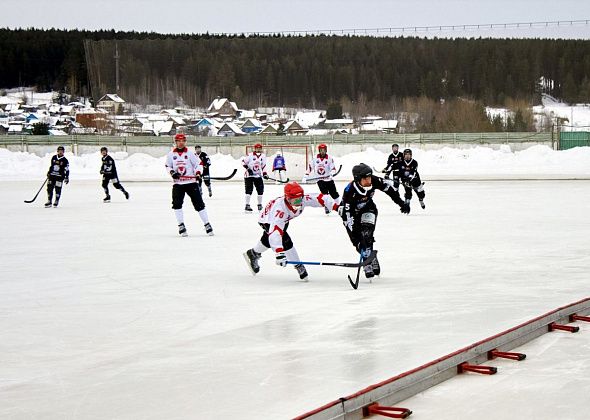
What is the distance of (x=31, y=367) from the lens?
184 inches

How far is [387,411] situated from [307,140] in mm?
37148

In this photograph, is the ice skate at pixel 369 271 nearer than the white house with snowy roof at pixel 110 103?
Yes

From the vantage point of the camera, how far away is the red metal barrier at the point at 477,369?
14.6ft

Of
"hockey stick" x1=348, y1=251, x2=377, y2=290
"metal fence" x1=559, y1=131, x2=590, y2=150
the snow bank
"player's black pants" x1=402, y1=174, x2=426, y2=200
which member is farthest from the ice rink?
"metal fence" x1=559, y1=131, x2=590, y2=150

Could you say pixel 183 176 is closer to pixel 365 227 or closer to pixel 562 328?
pixel 365 227

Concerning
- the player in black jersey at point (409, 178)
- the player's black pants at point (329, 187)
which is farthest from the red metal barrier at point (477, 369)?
the player's black pants at point (329, 187)

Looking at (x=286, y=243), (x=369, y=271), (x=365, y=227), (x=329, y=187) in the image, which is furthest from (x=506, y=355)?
(x=329, y=187)

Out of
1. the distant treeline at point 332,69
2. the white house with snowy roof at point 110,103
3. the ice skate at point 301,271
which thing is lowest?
the ice skate at point 301,271

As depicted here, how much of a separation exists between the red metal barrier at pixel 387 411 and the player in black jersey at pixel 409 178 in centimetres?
1211

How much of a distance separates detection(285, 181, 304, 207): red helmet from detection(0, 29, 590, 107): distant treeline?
4946cm

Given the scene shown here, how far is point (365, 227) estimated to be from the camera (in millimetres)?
7820

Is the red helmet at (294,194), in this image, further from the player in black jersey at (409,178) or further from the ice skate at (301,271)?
the player in black jersey at (409,178)

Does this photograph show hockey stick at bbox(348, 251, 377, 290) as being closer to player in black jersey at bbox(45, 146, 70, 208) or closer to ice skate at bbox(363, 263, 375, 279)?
ice skate at bbox(363, 263, 375, 279)

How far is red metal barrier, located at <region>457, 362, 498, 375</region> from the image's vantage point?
445cm
